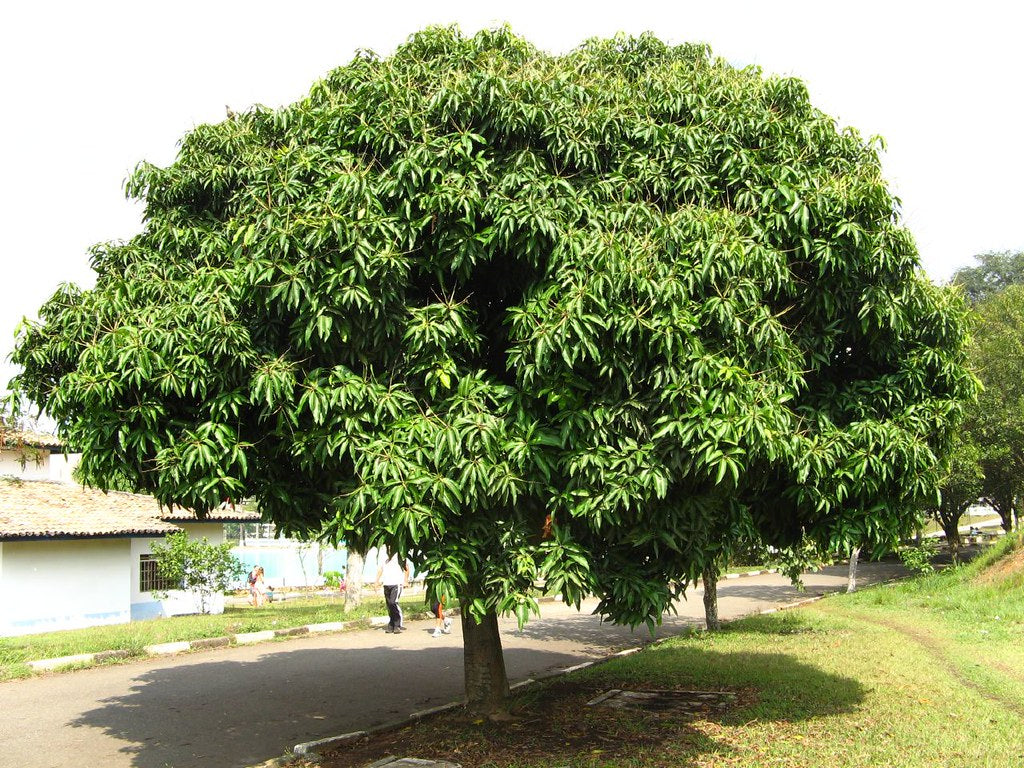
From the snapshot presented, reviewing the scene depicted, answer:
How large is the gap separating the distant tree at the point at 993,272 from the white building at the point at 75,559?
6371cm

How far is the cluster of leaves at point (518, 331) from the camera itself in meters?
6.32

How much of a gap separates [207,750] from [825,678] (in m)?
7.71

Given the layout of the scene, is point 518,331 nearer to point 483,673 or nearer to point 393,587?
point 483,673

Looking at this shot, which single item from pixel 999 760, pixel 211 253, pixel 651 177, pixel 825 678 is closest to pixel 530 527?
pixel 651 177

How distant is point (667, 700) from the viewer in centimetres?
1002

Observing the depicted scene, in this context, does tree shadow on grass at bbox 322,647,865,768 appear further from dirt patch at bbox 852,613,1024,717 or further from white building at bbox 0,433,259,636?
white building at bbox 0,433,259,636

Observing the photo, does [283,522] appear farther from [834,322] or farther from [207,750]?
[834,322]

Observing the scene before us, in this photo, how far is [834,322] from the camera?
784cm

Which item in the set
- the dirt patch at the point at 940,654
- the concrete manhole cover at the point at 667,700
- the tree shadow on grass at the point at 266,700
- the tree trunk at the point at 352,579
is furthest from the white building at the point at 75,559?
the dirt patch at the point at 940,654

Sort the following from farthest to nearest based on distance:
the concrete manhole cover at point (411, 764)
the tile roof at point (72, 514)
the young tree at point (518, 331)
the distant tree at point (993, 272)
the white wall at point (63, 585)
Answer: the distant tree at point (993, 272) < the tile roof at point (72, 514) < the white wall at point (63, 585) < the concrete manhole cover at point (411, 764) < the young tree at point (518, 331)

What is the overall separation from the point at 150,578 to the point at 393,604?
1223 cm

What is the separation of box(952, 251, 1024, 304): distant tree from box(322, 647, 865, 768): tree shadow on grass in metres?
65.5

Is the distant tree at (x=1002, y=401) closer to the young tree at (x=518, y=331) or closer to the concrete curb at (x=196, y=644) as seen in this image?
the concrete curb at (x=196, y=644)

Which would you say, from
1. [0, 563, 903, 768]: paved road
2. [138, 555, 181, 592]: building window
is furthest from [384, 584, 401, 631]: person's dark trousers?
[138, 555, 181, 592]: building window
